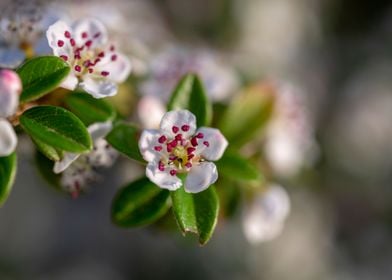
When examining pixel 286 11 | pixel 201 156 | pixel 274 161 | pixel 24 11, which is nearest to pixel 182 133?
pixel 201 156

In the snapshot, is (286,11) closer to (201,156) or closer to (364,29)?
(364,29)

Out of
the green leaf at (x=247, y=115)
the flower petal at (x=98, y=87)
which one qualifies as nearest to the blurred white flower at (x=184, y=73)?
the green leaf at (x=247, y=115)

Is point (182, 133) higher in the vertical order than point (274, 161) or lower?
higher

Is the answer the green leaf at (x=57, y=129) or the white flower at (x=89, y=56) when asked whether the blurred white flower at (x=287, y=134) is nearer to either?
the white flower at (x=89, y=56)

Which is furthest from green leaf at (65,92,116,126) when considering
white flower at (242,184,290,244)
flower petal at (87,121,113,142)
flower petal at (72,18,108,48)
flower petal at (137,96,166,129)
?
white flower at (242,184,290,244)

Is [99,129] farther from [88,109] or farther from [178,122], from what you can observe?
[178,122]

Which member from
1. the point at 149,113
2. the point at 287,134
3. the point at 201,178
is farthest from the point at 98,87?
the point at 287,134
